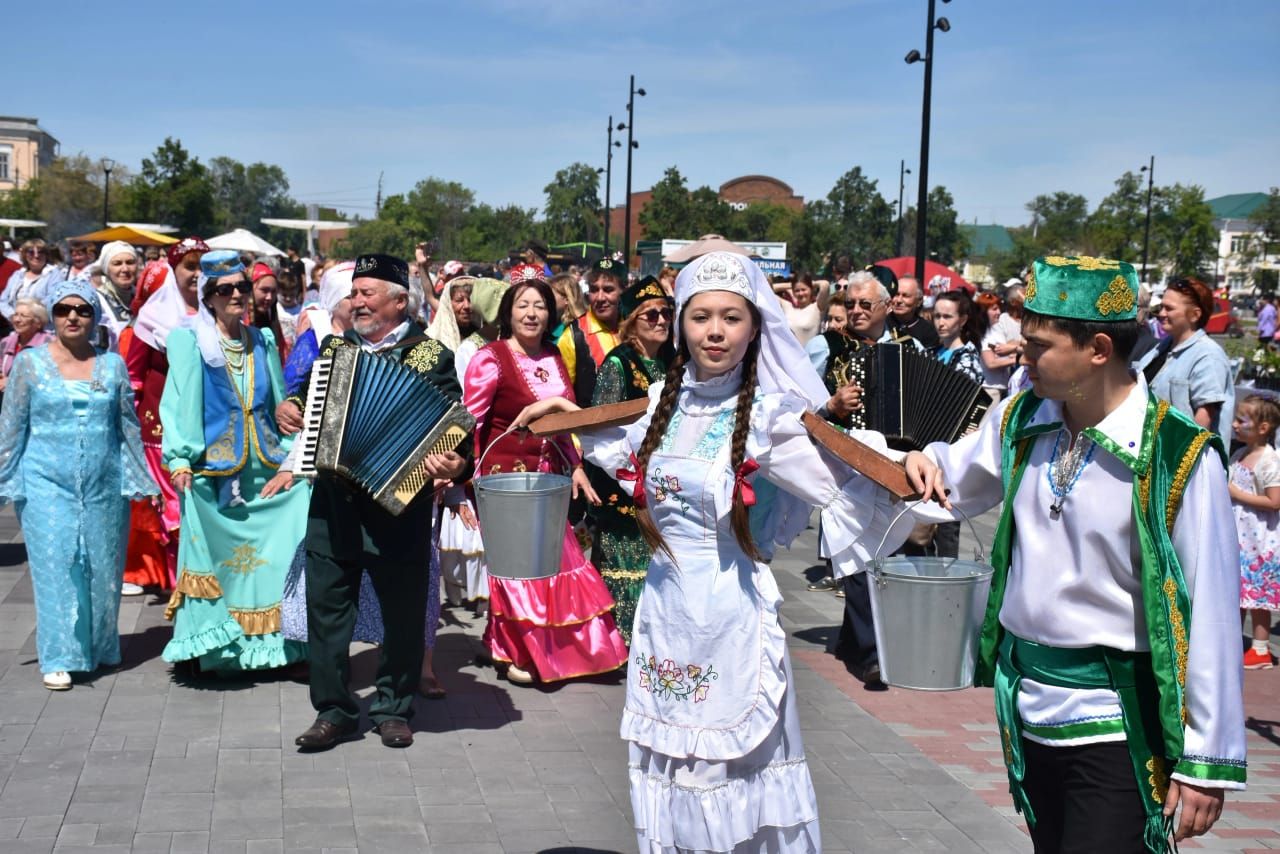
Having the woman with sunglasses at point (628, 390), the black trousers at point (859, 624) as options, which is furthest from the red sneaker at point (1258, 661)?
the woman with sunglasses at point (628, 390)

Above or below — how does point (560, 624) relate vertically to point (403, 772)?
above

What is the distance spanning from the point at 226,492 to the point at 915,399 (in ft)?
11.8

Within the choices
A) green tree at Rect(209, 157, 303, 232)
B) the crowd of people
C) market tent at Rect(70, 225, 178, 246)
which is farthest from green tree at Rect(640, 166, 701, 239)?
green tree at Rect(209, 157, 303, 232)

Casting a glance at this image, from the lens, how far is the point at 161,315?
28.0 feet

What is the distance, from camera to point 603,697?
7.33 m

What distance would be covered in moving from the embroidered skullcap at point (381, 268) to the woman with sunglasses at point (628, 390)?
1.33 meters

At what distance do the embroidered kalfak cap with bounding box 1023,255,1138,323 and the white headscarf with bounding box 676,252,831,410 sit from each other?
97cm

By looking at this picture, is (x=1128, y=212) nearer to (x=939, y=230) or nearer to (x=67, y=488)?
(x=939, y=230)

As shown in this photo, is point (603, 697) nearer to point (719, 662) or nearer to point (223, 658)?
point (223, 658)

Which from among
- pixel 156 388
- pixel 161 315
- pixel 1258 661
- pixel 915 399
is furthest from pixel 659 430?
pixel 1258 661

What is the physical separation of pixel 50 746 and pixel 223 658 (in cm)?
118

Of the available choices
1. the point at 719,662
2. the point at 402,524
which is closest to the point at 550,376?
the point at 402,524

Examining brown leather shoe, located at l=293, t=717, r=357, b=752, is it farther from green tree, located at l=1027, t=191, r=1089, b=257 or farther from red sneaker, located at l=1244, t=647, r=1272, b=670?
green tree, located at l=1027, t=191, r=1089, b=257

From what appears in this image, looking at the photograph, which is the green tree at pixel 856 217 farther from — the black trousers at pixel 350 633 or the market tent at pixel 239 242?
the black trousers at pixel 350 633
